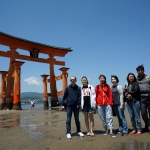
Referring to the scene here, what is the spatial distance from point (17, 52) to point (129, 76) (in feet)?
47.3

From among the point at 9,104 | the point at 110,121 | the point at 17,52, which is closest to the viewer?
the point at 110,121

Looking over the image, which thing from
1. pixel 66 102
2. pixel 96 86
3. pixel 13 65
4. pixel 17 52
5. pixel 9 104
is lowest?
pixel 9 104

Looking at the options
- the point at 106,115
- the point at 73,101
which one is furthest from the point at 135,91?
the point at 73,101

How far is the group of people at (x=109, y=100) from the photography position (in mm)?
3557

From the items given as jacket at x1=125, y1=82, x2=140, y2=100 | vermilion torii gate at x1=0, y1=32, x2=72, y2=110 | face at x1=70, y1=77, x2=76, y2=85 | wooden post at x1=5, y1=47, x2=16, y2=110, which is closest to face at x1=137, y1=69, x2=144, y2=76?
jacket at x1=125, y1=82, x2=140, y2=100

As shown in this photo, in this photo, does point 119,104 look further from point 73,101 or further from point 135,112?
point 73,101

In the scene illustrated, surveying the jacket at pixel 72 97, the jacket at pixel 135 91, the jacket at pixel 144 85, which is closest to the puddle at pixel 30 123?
the jacket at pixel 72 97

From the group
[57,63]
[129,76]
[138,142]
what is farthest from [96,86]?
[57,63]

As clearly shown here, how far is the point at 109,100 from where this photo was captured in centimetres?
365

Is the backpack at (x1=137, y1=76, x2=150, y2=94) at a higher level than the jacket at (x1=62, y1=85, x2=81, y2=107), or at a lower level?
higher

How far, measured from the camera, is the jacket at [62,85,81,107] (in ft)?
12.0

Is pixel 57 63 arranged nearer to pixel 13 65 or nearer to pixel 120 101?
pixel 13 65

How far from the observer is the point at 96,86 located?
12.6 feet

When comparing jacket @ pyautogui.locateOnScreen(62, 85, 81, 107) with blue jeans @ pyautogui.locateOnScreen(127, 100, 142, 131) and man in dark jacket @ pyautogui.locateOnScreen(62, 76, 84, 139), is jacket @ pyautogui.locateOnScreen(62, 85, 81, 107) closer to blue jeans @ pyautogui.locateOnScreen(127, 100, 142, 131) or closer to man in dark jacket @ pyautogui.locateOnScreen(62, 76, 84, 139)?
man in dark jacket @ pyautogui.locateOnScreen(62, 76, 84, 139)
